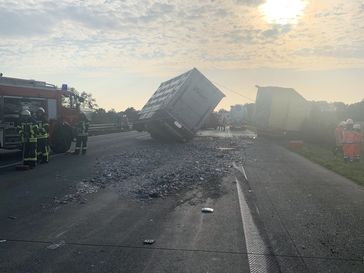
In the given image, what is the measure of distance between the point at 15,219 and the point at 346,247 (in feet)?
15.5

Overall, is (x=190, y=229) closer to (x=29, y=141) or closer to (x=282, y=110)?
(x=29, y=141)

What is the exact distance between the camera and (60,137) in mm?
17719

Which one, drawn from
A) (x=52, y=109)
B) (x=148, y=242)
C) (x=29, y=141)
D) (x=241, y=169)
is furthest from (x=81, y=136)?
(x=148, y=242)

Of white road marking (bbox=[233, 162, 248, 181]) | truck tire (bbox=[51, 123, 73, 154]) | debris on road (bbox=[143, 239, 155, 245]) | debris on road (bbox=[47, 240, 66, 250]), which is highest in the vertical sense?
truck tire (bbox=[51, 123, 73, 154])

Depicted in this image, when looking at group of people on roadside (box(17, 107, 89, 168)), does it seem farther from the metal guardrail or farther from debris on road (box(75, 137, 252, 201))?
the metal guardrail

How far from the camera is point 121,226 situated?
6.46m

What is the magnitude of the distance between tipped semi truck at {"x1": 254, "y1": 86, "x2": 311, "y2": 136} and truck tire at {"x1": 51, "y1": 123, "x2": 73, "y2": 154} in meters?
14.5

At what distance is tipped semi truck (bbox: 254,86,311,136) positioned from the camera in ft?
92.5

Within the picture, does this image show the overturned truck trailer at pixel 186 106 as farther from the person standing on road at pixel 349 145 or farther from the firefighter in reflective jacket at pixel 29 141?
the firefighter in reflective jacket at pixel 29 141

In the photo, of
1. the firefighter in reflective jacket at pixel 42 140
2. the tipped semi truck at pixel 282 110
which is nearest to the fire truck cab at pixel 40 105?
the firefighter in reflective jacket at pixel 42 140

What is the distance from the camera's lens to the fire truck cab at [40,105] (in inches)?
621

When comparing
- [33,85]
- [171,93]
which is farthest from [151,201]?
[171,93]

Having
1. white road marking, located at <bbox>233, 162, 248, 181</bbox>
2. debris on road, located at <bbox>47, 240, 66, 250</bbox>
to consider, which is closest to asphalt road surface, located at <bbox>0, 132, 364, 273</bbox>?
debris on road, located at <bbox>47, 240, 66, 250</bbox>

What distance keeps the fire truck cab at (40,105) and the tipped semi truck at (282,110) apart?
13.0 meters
